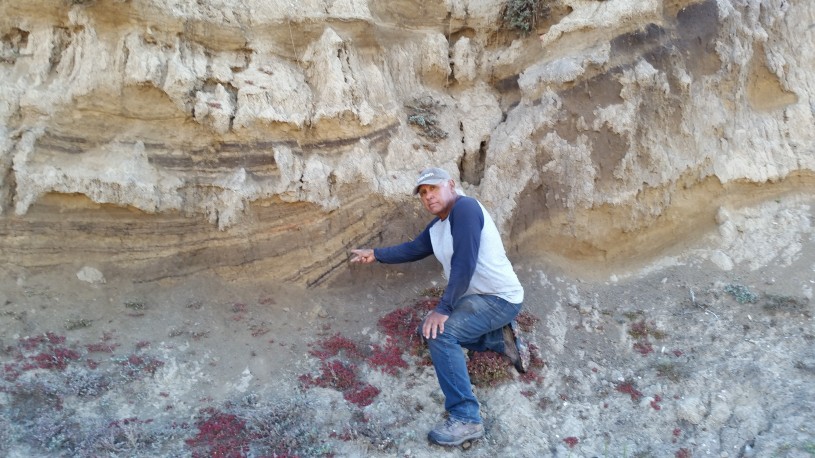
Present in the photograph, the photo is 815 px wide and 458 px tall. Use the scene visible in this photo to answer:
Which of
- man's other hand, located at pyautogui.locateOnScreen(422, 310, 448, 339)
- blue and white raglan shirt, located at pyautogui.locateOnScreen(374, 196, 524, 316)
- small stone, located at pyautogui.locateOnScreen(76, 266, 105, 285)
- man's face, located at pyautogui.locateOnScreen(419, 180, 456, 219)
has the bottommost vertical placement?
small stone, located at pyautogui.locateOnScreen(76, 266, 105, 285)

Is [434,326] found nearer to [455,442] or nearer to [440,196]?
[455,442]

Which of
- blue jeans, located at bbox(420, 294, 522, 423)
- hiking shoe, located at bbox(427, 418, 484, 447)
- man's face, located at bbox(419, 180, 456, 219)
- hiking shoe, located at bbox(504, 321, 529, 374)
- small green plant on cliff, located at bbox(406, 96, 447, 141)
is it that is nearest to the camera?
hiking shoe, located at bbox(427, 418, 484, 447)

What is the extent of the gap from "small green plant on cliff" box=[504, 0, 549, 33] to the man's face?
335cm

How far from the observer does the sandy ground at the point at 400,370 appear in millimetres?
4328

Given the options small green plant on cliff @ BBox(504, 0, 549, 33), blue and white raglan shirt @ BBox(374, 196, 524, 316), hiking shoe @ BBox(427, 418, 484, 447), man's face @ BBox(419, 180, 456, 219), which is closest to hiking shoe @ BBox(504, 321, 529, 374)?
blue and white raglan shirt @ BBox(374, 196, 524, 316)

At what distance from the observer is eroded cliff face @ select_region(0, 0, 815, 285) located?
5348mm

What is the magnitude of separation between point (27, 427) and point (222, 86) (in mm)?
3350

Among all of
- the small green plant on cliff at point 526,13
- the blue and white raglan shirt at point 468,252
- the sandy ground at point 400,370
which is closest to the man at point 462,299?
the blue and white raglan shirt at point 468,252

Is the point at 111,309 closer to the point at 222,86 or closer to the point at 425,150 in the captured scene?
the point at 222,86

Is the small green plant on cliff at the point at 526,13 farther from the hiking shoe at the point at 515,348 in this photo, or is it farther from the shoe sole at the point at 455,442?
the shoe sole at the point at 455,442

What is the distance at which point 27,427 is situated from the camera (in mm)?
4094

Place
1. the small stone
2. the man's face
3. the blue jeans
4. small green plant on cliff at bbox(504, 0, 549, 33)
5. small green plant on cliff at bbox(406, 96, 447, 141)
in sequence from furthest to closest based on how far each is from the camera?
small green plant on cliff at bbox(504, 0, 549, 33), small green plant on cliff at bbox(406, 96, 447, 141), the small stone, the man's face, the blue jeans

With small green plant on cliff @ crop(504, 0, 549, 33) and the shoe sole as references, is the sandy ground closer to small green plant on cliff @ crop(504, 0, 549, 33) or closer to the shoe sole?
the shoe sole

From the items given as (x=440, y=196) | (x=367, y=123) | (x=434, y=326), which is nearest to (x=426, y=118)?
(x=367, y=123)
